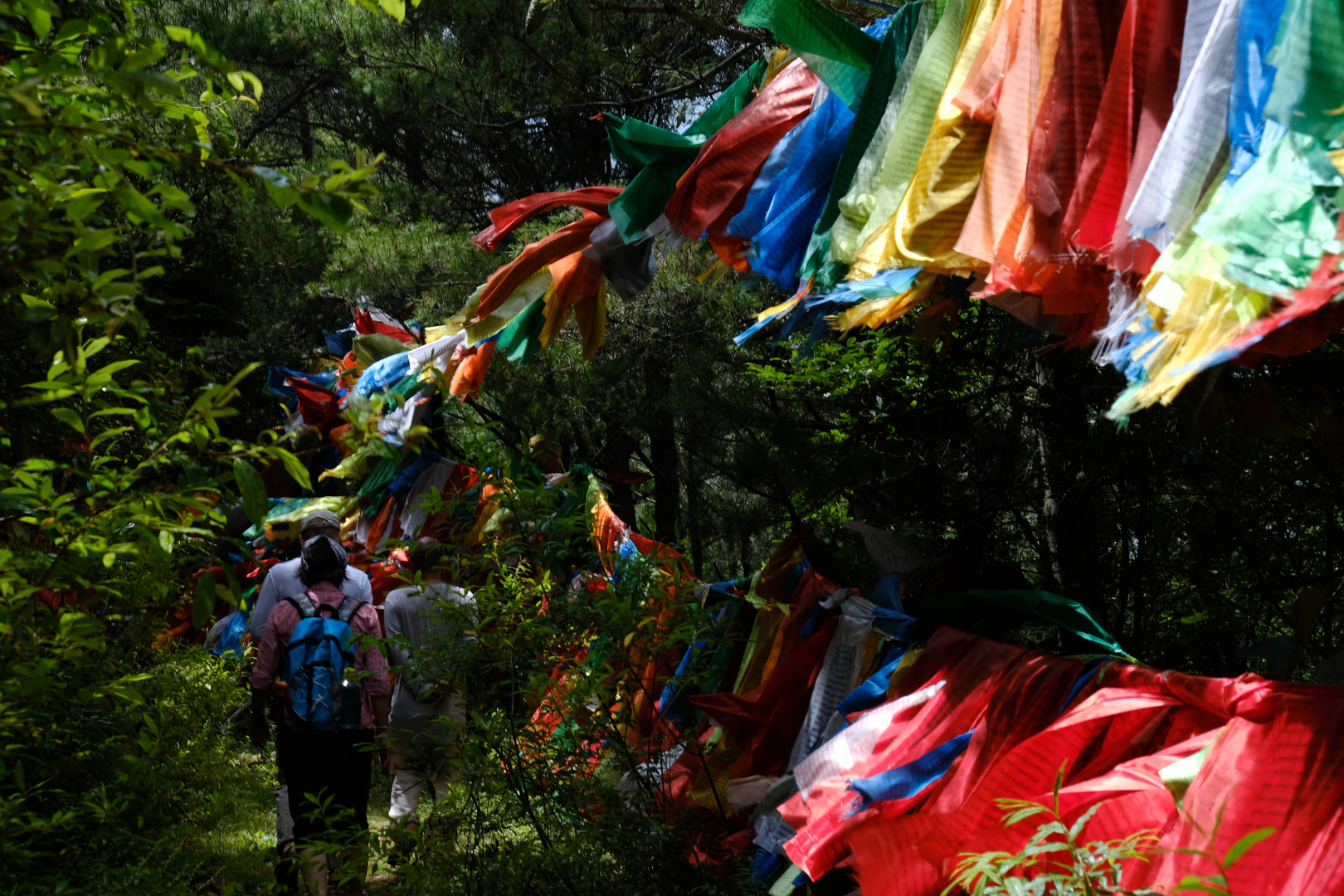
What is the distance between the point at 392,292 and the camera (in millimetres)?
8352

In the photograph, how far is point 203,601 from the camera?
155 cm

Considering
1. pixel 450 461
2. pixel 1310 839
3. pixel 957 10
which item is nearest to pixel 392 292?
pixel 450 461

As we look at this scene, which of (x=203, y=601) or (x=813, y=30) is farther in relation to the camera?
(x=813, y=30)

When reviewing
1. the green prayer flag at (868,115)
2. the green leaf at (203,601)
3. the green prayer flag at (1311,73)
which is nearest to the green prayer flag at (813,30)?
the green prayer flag at (868,115)

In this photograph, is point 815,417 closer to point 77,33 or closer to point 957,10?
point 957,10

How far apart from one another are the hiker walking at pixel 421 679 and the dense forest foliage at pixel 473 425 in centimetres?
18

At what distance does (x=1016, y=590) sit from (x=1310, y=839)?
1.35m

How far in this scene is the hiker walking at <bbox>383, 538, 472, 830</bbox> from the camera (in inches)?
132

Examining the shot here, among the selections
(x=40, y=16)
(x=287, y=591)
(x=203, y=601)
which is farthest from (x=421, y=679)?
(x=40, y=16)

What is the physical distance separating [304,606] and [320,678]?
0.97ft

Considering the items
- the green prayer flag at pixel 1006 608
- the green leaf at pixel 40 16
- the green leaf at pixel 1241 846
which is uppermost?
the green leaf at pixel 40 16

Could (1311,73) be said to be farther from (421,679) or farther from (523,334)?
(523,334)

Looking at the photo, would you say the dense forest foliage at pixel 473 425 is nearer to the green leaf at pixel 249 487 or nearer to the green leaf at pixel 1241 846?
the green leaf at pixel 249 487

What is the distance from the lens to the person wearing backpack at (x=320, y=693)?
388 cm
